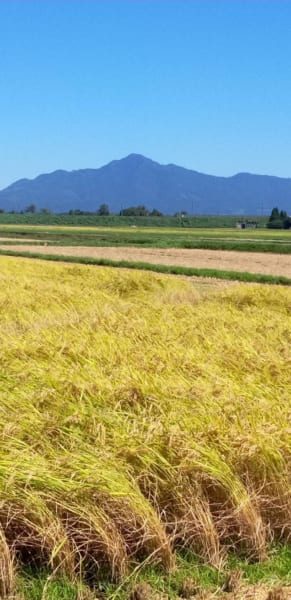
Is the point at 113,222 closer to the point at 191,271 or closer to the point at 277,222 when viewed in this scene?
the point at 277,222

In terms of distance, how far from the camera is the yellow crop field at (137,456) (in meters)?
3.86

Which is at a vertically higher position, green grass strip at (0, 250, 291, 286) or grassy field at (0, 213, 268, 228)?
grassy field at (0, 213, 268, 228)

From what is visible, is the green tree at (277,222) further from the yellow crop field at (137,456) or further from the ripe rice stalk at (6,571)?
the ripe rice stalk at (6,571)

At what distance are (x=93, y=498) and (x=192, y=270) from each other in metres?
25.2

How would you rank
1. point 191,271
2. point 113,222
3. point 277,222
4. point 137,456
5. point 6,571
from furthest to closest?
1. point 113,222
2. point 277,222
3. point 191,271
4. point 137,456
5. point 6,571

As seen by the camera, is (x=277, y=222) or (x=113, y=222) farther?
(x=113, y=222)

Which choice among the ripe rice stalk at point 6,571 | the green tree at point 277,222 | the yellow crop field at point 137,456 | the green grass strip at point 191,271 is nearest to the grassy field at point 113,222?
the green tree at point 277,222

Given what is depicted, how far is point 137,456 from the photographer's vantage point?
4.22 metres

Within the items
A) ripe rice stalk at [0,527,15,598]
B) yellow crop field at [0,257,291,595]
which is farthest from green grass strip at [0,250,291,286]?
ripe rice stalk at [0,527,15,598]

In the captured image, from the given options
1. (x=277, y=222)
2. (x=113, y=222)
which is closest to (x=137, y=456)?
(x=277, y=222)

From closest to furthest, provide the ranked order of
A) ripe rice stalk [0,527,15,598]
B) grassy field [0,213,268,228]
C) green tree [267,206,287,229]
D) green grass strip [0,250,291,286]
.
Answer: ripe rice stalk [0,527,15,598] → green grass strip [0,250,291,286] → green tree [267,206,287,229] → grassy field [0,213,268,228]

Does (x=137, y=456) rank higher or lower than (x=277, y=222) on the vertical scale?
higher

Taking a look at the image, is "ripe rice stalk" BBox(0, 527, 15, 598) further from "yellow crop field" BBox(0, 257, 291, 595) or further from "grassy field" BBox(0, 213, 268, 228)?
"grassy field" BBox(0, 213, 268, 228)

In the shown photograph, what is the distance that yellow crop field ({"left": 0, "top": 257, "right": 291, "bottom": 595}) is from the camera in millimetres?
3859
